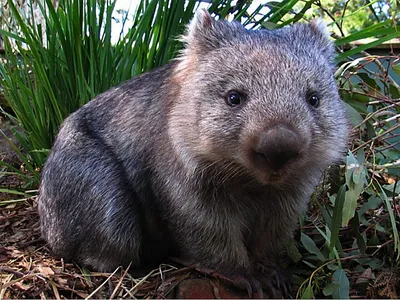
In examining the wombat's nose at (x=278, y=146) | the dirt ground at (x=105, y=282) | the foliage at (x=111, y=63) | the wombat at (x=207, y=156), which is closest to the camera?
the wombat's nose at (x=278, y=146)

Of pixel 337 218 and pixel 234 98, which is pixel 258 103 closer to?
pixel 234 98

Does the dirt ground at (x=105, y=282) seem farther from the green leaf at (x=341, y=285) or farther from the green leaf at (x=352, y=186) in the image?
the green leaf at (x=352, y=186)

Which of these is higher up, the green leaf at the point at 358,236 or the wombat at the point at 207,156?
the wombat at the point at 207,156

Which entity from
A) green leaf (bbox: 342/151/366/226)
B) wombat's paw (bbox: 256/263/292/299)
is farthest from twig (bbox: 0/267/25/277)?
green leaf (bbox: 342/151/366/226)

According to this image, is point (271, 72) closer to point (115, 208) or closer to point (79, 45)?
point (115, 208)

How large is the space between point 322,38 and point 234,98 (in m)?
0.75

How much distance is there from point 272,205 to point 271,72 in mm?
Answer: 732

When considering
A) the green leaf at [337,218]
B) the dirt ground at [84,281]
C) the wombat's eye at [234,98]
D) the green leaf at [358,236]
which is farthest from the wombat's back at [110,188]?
the green leaf at [358,236]

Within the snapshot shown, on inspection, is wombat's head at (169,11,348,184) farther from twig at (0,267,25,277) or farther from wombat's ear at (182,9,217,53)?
twig at (0,267,25,277)

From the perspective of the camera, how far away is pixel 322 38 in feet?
9.36

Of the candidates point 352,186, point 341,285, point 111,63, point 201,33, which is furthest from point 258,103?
point 111,63

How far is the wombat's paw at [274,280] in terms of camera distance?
2.69m

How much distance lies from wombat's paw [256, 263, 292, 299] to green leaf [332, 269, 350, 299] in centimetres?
25

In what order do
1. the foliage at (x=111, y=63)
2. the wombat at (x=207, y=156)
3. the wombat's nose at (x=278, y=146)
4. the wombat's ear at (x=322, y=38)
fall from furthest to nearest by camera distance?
the foliage at (x=111, y=63), the wombat's ear at (x=322, y=38), the wombat at (x=207, y=156), the wombat's nose at (x=278, y=146)
